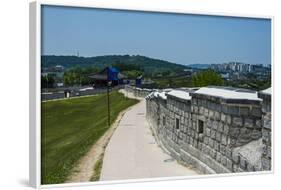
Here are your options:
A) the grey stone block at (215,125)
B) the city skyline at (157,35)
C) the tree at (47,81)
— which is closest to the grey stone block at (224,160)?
the grey stone block at (215,125)

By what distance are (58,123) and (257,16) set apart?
2.99 meters

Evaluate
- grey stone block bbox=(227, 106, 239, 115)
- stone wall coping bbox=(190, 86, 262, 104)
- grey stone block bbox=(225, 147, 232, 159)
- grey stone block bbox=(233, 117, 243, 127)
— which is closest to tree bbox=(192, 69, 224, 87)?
stone wall coping bbox=(190, 86, 262, 104)

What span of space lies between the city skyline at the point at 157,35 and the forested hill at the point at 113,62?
0.05m

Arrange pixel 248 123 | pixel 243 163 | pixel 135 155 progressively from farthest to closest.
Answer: pixel 243 163
pixel 248 123
pixel 135 155

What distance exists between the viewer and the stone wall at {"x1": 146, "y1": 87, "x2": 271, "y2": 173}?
654 centimetres

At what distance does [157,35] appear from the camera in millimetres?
6453

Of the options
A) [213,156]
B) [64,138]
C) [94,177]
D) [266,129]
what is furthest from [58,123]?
[266,129]

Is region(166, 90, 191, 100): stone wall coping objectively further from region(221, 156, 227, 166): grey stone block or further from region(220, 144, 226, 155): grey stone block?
region(221, 156, 227, 166): grey stone block

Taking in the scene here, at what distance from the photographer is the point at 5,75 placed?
572cm

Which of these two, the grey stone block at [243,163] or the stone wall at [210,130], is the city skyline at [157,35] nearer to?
the stone wall at [210,130]

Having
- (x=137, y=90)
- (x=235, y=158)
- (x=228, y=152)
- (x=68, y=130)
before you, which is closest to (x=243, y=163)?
(x=235, y=158)

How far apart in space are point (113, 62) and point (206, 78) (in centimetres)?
128

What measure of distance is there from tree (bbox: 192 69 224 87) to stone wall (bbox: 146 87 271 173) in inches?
6.2

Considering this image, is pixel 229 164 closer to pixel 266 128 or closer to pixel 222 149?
pixel 222 149
